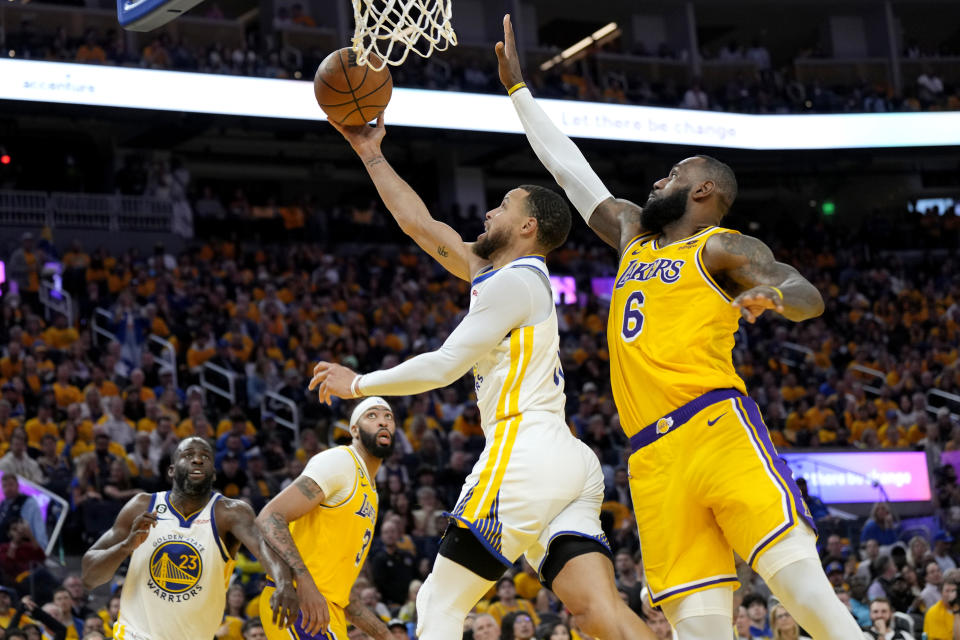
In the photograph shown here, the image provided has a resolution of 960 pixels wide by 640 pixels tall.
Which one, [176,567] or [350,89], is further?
[176,567]

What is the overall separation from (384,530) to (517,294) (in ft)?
22.1

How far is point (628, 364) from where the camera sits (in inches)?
169

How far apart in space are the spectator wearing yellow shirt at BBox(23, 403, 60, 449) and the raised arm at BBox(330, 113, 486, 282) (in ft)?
26.9

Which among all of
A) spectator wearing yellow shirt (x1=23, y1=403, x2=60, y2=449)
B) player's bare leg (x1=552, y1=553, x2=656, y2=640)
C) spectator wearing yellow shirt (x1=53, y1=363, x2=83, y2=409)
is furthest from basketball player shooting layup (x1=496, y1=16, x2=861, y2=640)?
spectator wearing yellow shirt (x1=53, y1=363, x2=83, y2=409)

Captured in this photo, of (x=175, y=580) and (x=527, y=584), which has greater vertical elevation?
(x=175, y=580)

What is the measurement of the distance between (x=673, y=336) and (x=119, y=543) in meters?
3.09

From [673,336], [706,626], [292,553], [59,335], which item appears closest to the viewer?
[706,626]

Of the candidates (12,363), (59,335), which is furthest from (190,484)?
(59,335)

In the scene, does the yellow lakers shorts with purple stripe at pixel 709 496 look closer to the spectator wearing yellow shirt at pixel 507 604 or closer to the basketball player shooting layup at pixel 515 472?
the basketball player shooting layup at pixel 515 472

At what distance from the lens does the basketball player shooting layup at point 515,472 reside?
4094 millimetres

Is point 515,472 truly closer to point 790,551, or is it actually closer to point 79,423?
point 790,551

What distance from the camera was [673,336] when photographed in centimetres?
419

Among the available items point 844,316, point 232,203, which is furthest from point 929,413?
point 232,203

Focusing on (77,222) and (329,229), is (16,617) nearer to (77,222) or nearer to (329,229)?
(77,222)
